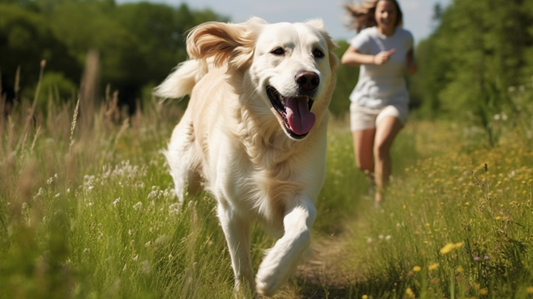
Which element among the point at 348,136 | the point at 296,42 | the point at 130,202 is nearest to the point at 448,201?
the point at 296,42

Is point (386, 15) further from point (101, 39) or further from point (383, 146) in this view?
point (101, 39)

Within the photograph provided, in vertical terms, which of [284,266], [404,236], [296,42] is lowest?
[404,236]

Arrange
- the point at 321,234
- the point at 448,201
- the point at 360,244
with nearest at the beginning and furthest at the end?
the point at 448,201, the point at 360,244, the point at 321,234

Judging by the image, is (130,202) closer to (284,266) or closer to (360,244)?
(284,266)

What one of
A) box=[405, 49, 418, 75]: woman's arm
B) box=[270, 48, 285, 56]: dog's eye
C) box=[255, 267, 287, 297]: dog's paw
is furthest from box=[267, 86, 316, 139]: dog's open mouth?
box=[405, 49, 418, 75]: woman's arm

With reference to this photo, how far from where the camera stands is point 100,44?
4750 centimetres

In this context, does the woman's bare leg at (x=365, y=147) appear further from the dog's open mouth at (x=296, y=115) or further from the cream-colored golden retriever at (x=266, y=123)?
the dog's open mouth at (x=296, y=115)

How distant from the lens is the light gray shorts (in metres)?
5.89

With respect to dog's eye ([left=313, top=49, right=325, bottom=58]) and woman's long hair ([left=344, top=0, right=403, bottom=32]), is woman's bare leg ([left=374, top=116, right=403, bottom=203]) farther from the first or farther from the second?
dog's eye ([left=313, top=49, right=325, bottom=58])

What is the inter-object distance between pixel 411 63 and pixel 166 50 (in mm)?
52363

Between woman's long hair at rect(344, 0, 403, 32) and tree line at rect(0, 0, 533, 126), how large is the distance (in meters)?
0.81

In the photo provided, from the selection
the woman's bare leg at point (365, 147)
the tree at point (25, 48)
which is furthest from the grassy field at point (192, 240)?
the tree at point (25, 48)

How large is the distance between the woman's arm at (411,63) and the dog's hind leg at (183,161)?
269 cm

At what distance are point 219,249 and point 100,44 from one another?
4690 cm
